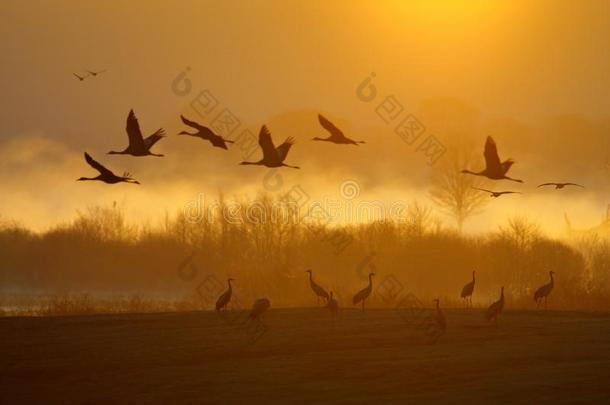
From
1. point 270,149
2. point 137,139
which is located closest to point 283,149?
point 270,149

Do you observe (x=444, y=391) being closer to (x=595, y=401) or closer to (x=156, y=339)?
(x=595, y=401)

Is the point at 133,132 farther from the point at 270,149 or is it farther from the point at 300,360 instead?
the point at 300,360

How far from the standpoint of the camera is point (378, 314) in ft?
108

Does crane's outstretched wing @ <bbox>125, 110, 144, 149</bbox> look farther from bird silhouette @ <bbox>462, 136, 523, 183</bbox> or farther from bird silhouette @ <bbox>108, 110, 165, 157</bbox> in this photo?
bird silhouette @ <bbox>462, 136, 523, 183</bbox>

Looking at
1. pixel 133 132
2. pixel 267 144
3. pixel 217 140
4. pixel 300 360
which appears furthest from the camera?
pixel 217 140

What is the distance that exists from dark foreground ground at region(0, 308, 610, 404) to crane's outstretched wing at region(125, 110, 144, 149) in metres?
4.95

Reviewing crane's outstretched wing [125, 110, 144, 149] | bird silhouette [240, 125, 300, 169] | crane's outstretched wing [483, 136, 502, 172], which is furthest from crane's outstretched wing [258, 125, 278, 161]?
crane's outstretched wing [483, 136, 502, 172]

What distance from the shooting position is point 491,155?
2723cm

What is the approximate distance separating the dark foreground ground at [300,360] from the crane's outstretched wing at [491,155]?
4427mm

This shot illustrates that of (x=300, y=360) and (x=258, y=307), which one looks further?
(x=258, y=307)

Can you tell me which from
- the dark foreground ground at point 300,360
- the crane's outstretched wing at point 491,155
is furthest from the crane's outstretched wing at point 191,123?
the crane's outstretched wing at point 491,155

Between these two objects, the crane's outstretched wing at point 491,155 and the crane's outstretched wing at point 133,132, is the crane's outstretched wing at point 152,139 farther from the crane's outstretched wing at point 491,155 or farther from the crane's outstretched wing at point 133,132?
the crane's outstretched wing at point 491,155

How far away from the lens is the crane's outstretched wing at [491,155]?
27.0 metres

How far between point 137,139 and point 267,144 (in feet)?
10.3
